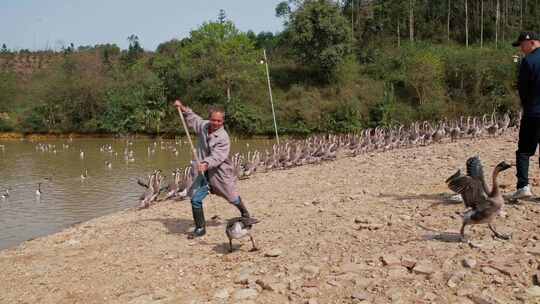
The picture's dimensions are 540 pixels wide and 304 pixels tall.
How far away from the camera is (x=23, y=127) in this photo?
41.5 m

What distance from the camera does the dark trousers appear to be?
22.9 ft

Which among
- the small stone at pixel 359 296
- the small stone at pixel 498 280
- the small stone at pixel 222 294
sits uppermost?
the small stone at pixel 498 280

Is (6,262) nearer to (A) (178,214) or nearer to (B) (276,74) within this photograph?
(A) (178,214)

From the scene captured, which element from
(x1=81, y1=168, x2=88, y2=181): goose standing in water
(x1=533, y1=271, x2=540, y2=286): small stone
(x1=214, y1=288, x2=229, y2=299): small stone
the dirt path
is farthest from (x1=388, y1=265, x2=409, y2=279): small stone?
(x1=81, y1=168, x2=88, y2=181): goose standing in water

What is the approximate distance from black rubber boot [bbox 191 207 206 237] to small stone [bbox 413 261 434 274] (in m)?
3.52

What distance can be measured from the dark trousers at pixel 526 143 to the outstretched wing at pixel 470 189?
1286mm

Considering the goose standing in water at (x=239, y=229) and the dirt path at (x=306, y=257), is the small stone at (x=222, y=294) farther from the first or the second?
the goose standing in water at (x=239, y=229)

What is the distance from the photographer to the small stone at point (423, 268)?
5.29 metres

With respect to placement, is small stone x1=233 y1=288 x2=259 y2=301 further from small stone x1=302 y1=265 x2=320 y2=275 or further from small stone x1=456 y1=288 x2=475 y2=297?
small stone x1=456 y1=288 x2=475 y2=297

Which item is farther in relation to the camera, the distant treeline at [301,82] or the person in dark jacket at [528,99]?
the distant treeline at [301,82]

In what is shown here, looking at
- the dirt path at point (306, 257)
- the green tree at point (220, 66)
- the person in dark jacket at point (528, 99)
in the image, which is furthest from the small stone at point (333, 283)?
the green tree at point (220, 66)

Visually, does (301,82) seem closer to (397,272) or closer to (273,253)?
(273,253)

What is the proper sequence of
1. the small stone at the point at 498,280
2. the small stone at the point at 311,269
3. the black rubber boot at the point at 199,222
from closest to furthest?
the small stone at the point at 498,280, the small stone at the point at 311,269, the black rubber boot at the point at 199,222

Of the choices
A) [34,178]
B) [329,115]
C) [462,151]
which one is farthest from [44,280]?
[329,115]
